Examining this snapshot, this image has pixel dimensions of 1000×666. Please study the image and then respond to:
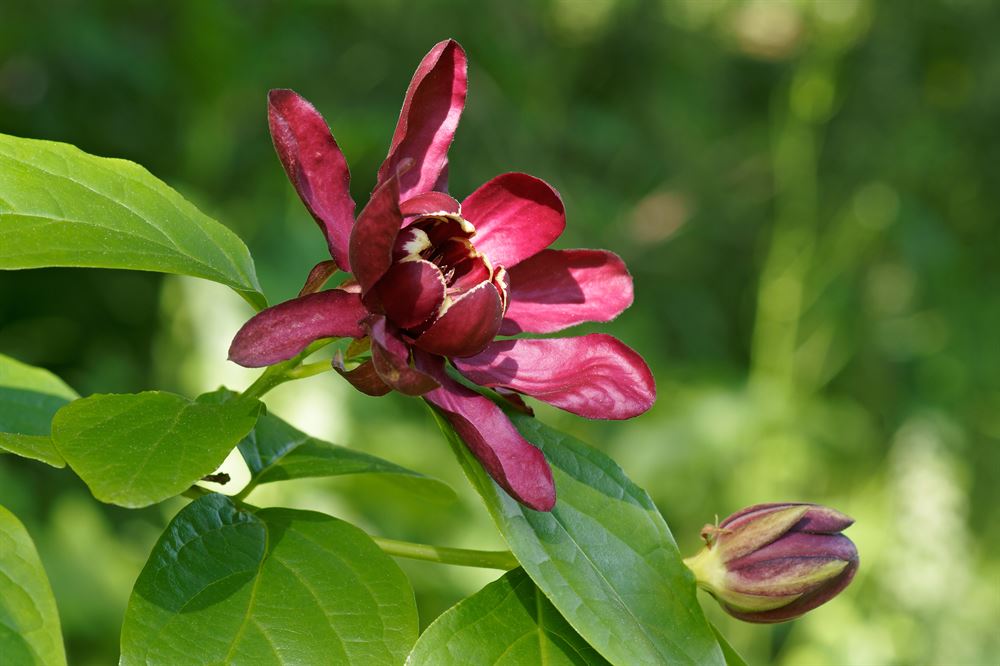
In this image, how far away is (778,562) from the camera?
746 millimetres

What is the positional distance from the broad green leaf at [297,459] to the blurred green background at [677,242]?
3.22ft

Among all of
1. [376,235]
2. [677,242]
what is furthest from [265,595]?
[677,242]

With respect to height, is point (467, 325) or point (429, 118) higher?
point (429, 118)

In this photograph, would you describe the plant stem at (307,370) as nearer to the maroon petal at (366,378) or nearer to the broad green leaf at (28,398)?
the maroon petal at (366,378)

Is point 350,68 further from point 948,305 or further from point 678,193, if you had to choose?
point 948,305

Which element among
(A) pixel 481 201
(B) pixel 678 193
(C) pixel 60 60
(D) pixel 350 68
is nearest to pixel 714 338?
(B) pixel 678 193

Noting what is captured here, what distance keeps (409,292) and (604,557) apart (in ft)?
0.66

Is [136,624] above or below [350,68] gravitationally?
below

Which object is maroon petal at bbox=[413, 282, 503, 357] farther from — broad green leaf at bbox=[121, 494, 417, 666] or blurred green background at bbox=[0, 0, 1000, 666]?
blurred green background at bbox=[0, 0, 1000, 666]

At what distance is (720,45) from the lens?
4.29 metres

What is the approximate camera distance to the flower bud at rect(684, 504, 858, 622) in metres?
0.74

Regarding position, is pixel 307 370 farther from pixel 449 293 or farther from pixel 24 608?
pixel 24 608

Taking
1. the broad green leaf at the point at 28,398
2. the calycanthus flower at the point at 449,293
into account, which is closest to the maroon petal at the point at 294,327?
the calycanthus flower at the point at 449,293

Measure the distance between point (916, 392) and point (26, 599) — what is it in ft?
11.0
